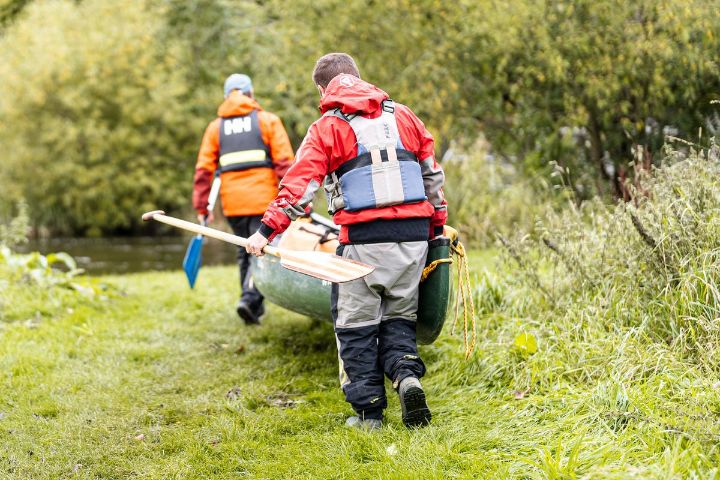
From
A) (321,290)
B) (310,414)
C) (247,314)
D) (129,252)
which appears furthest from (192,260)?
(129,252)

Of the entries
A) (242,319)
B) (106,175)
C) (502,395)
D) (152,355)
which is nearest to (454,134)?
(242,319)

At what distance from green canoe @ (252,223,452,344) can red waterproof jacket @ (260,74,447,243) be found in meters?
0.29

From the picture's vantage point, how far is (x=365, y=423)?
364 cm

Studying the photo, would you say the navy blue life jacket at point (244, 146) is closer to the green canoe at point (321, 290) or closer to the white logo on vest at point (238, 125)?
the white logo on vest at point (238, 125)

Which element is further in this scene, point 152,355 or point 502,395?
point 152,355

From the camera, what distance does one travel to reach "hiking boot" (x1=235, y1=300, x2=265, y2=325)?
617 centimetres

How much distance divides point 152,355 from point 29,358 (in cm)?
82

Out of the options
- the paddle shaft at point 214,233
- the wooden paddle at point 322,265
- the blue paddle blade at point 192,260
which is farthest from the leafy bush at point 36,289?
the wooden paddle at point 322,265

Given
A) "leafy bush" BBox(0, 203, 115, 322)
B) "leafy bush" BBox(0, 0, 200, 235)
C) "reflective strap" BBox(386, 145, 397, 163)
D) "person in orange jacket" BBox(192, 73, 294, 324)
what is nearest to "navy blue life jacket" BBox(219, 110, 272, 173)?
"person in orange jacket" BBox(192, 73, 294, 324)

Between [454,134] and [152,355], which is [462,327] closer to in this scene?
[152,355]

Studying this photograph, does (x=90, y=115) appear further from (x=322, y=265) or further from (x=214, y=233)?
(x=322, y=265)

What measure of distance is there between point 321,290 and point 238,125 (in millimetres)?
2140

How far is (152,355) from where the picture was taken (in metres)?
5.38

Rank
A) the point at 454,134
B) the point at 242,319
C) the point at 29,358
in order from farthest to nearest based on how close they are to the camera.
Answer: the point at 454,134, the point at 242,319, the point at 29,358
